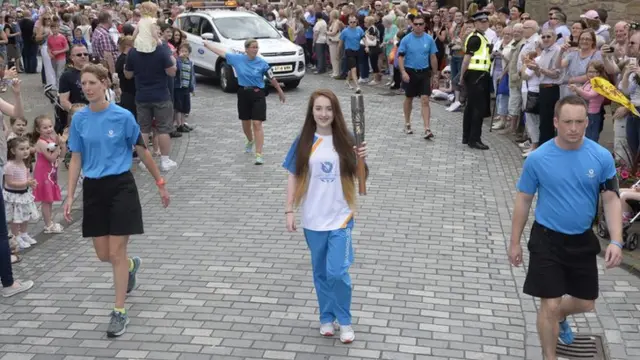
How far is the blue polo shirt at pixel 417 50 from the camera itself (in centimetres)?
1245

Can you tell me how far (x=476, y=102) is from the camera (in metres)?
11.8

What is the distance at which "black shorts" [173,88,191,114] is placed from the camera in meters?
12.7

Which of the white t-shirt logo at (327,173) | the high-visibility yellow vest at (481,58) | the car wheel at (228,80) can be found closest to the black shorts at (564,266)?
the white t-shirt logo at (327,173)

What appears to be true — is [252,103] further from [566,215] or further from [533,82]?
[566,215]

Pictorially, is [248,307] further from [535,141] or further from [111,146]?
[535,141]

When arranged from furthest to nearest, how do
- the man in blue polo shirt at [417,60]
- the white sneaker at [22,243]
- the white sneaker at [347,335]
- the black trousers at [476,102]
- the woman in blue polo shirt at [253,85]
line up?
the man in blue polo shirt at [417,60], the black trousers at [476,102], the woman in blue polo shirt at [253,85], the white sneaker at [22,243], the white sneaker at [347,335]

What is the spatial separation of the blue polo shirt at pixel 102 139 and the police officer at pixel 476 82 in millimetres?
7023

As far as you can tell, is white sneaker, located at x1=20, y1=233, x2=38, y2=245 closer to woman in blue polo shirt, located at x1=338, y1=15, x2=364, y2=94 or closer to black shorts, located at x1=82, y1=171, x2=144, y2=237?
black shorts, located at x1=82, y1=171, x2=144, y2=237

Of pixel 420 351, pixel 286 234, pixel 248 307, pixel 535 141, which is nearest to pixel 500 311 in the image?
pixel 420 351

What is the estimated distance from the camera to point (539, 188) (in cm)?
482

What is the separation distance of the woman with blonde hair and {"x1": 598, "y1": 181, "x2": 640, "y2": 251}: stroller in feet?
10.3

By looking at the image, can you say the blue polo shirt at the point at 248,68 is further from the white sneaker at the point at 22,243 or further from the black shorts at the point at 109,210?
the black shorts at the point at 109,210

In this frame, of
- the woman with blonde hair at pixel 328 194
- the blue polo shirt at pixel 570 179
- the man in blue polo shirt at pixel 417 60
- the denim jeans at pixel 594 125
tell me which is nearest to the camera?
the blue polo shirt at pixel 570 179

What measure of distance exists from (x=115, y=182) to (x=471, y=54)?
7.42m
